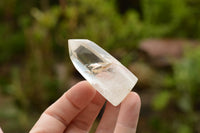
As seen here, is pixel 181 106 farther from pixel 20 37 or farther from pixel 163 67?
pixel 20 37

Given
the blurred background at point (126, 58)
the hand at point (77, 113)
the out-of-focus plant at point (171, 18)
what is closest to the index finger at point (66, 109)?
the hand at point (77, 113)

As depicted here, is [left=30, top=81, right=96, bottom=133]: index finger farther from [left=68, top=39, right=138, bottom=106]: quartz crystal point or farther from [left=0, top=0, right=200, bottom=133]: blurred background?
[left=0, top=0, right=200, bottom=133]: blurred background

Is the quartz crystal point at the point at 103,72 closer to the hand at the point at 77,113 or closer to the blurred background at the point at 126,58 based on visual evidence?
the hand at the point at 77,113

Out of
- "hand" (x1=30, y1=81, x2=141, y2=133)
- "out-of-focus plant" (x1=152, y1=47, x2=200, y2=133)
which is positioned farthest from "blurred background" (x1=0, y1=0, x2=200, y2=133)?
"hand" (x1=30, y1=81, x2=141, y2=133)

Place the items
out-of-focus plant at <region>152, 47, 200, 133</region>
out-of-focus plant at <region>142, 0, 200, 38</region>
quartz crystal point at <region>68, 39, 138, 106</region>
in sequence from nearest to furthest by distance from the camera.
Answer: quartz crystal point at <region>68, 39, 138, 106</region> < out-of-focus plant at <region>152, 47, 200, 133</region> < out-of-focus plant at <region>142, 0, 200, 38</region>

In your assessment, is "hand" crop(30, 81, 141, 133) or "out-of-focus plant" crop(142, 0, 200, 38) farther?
"out-of-focus plant" crop(142, 0, 200, 38)

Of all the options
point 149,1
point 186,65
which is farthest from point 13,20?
point 186,65
